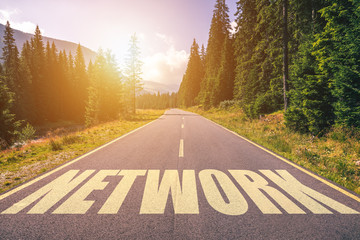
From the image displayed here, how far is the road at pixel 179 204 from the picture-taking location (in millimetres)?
2500

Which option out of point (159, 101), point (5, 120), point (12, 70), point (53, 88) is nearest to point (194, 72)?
point (53, 88)

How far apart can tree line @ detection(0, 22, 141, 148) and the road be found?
14156mm

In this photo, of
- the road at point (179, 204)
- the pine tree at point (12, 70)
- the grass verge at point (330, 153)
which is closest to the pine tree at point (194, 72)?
the pine tree at point (12, 70)

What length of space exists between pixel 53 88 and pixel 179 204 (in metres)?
46.4

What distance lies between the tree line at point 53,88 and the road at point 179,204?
1416 centimetres

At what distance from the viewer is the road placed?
8.20 feet

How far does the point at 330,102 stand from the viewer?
8312 millimetres

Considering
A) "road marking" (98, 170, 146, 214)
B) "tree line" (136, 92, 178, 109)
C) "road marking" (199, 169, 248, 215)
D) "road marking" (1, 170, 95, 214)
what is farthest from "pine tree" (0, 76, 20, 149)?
"tree line" (136, 92, 178, 109)

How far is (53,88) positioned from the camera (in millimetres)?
38031

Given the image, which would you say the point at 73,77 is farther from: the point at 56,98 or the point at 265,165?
the point at 265,165

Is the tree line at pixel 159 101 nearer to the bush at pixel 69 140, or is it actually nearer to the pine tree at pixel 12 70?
the pine tree at pixel 12 70

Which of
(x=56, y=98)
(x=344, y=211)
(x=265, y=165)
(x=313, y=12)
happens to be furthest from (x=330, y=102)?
(x=56, y=98)

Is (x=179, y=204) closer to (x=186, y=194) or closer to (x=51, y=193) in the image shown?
(x=186, y=194)

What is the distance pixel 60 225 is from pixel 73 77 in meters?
51.4
